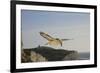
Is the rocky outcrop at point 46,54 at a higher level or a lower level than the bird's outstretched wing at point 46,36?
lower

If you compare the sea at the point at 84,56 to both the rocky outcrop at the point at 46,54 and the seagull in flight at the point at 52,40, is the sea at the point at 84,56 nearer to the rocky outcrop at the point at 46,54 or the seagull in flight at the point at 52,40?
the rocky outcrop at the point at 46,54

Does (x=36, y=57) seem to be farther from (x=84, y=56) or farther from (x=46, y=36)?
(x=84, y=56)

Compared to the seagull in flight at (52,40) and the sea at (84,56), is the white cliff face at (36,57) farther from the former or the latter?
the sea at (84,56)

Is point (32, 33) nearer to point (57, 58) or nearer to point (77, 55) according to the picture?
point (57, 58)

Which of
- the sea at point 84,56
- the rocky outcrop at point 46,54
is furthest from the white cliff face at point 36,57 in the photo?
the sea at point 84,56

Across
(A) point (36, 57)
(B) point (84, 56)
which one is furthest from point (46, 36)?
(B) point (84, 56)

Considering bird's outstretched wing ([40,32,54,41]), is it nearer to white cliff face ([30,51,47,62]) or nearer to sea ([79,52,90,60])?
white cliff face ([30,51,47,62])

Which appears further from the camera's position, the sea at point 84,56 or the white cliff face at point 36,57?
the sea at point 84,56

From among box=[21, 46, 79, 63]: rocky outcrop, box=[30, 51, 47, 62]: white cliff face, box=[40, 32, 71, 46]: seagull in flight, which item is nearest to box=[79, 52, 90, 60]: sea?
box=[21, 46, 79, 63]: rocky outcrop

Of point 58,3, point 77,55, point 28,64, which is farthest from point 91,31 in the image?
point 28,64
